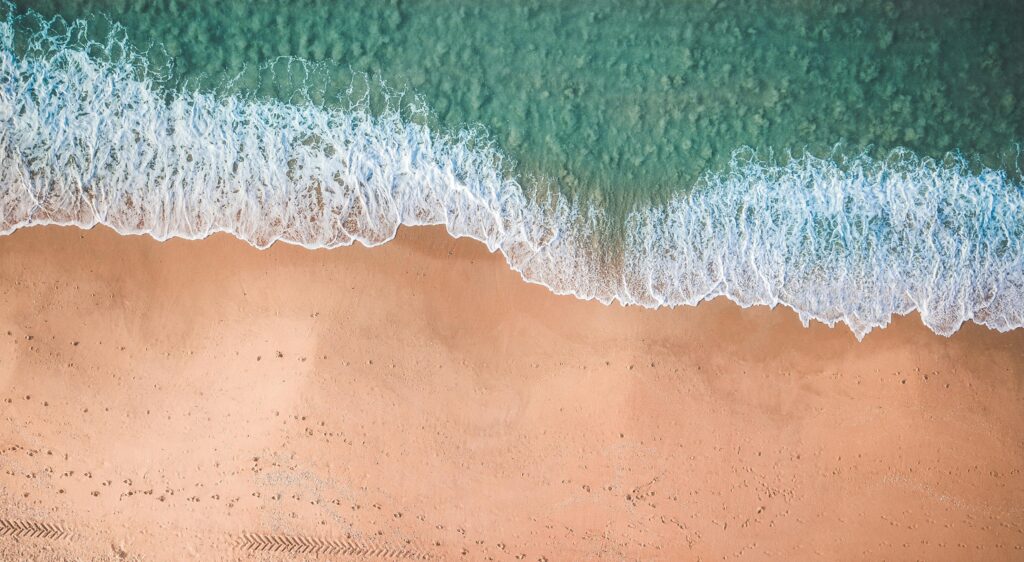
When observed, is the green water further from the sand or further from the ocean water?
the sand

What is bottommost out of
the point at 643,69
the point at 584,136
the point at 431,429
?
the point at 431,429

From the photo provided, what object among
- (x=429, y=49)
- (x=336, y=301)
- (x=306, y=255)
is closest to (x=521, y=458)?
(x=336, y=301)

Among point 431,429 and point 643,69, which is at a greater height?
point 643,69

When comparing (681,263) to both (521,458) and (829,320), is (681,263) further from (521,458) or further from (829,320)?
(521,458)

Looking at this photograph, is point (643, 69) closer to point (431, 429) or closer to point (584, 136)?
point (584, 136)

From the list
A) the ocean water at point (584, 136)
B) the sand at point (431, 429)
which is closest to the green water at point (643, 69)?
the ocean water at point (584, 136)

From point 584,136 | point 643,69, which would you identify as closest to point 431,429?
point 584,136

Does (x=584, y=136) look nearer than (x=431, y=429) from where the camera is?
No
